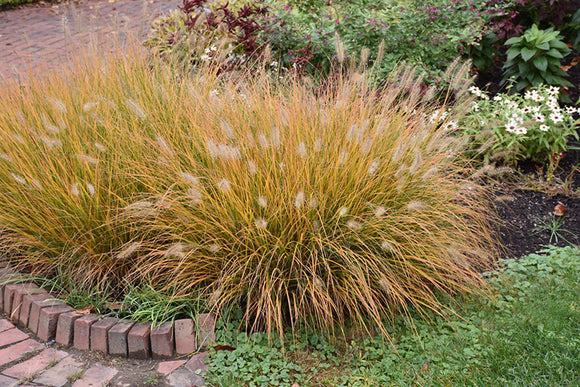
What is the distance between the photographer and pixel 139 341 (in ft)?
9.18

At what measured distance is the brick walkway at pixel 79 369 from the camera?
2.63 meters

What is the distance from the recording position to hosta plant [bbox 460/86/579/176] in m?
4.47

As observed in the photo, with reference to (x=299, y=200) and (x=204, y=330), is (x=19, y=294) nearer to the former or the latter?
(x=204, y=330)

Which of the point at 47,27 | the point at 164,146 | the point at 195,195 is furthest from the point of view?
the point at 47,27

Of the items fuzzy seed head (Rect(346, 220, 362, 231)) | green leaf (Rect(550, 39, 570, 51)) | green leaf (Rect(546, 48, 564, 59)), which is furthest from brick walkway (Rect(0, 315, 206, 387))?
green leaf (Rect(550, 39, 570, 51))

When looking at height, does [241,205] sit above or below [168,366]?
above

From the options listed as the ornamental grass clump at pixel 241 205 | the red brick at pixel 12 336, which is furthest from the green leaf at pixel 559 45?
the red brick at pixel 12 336

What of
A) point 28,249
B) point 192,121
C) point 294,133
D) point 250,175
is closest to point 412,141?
point 294,133

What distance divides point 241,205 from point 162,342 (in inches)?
30.9

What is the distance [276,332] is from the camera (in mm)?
2932

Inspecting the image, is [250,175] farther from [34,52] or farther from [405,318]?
[34,52]

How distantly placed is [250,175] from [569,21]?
14.9 ft

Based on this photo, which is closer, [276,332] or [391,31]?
[276,332]

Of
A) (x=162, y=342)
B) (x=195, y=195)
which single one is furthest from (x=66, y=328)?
(x=195, y=195)
